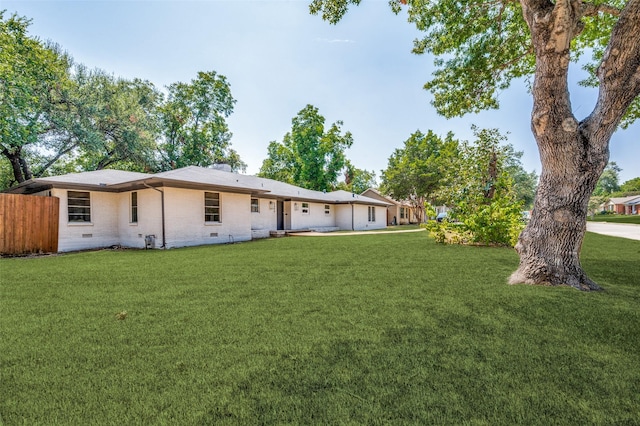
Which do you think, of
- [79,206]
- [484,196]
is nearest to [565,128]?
[484,196]

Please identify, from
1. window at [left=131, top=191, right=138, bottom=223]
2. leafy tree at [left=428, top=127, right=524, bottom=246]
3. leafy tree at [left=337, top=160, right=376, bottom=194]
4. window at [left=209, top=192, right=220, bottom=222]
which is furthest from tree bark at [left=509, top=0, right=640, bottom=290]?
leafy tree at [left=337, top=160, right=376, bottom=194]

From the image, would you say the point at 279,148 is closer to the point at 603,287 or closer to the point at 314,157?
the point at 314,157

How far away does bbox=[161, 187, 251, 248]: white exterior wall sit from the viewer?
1061 centimetres

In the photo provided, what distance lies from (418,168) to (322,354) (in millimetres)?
28439

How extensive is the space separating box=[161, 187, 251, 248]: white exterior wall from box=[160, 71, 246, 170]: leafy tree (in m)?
13.3

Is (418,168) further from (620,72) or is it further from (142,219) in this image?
(620,72)

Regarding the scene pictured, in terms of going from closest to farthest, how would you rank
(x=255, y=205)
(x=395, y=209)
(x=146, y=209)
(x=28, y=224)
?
(x=28, y=224)
(x=146, y=209)
(x=255, y=205)
(x=395, y=209)

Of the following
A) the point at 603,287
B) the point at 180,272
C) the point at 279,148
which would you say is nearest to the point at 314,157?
the point at 279,148

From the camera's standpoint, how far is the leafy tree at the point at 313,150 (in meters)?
28.8

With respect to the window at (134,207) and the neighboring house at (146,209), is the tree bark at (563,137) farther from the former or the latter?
the window at (134,207)

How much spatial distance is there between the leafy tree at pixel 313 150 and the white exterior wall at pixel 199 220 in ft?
51.8

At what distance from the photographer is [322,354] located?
2322 mm

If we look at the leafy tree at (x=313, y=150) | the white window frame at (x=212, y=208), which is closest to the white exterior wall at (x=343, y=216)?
the leafy tree at (x=313, y=150)

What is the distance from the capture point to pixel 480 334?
2650mm
